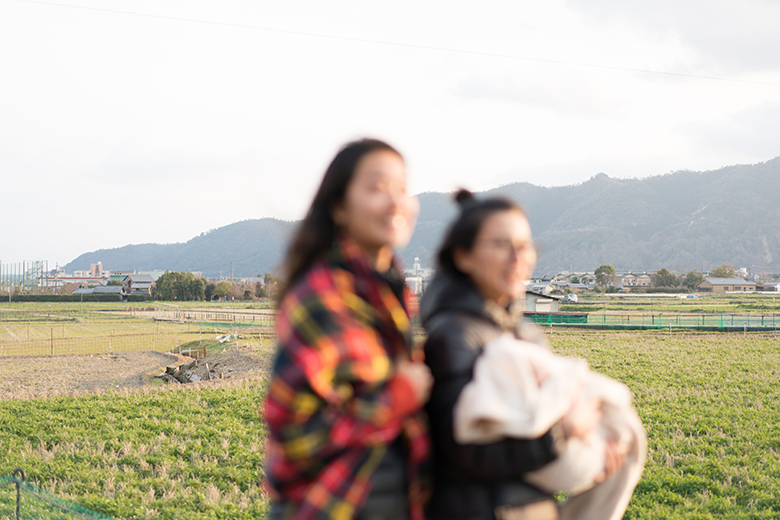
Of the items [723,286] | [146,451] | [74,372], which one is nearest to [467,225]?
[146,451]

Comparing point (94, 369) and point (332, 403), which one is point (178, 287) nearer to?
point (94, 369)

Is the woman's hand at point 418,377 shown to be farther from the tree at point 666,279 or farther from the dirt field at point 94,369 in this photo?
the tree at point 666,279

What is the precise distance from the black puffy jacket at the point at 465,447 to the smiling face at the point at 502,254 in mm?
74

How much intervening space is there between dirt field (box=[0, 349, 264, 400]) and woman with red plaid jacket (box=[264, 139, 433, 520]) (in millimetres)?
16253

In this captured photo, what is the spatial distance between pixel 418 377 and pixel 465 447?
25 centimetres

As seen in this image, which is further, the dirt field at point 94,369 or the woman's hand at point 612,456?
the dirt field at point 94,369

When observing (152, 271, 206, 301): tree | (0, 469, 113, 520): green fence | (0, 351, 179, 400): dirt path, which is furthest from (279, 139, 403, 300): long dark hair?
(152, 271, 206, 301): tree

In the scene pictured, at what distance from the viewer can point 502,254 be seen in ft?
5.83

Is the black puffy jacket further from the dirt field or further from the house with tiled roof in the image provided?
the house with tiled roof

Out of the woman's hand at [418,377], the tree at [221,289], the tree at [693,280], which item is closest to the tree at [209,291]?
the tree at [221,289]

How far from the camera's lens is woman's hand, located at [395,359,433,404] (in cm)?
154

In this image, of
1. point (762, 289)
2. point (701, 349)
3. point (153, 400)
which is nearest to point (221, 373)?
point (153, 400)

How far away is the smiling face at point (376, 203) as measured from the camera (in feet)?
5.52

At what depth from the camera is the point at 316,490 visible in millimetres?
1515
